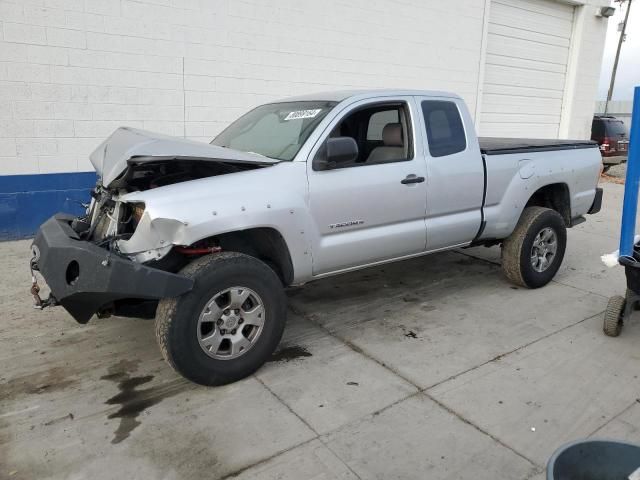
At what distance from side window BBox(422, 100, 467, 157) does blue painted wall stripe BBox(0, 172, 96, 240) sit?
15.3 feet

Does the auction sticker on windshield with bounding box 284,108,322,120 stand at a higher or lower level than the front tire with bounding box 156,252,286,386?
higher

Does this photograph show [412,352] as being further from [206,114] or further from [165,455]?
[206,114]

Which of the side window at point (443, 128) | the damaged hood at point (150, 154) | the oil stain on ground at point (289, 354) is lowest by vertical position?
the oil stain on ground at point (289, 354)

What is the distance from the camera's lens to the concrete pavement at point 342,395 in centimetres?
283

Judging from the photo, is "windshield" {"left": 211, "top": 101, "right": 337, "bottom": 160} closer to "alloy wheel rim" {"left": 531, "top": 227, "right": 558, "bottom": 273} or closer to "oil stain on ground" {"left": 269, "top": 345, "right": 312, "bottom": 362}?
"oil stain on ground" {"left": 269, "top": 345, "right": 312, "bottom": 362}

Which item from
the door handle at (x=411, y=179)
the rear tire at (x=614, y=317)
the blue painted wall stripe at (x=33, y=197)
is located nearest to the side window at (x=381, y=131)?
the door handle at (x=411, y=179)

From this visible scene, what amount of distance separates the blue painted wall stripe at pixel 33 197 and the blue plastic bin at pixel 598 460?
654 cm

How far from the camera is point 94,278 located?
3.09 metres

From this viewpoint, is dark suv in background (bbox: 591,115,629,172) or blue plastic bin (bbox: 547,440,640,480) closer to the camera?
blue plastic bin (bbox: 547,440,640,480)

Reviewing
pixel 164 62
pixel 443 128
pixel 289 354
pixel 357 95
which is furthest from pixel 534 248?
pixel 164 62

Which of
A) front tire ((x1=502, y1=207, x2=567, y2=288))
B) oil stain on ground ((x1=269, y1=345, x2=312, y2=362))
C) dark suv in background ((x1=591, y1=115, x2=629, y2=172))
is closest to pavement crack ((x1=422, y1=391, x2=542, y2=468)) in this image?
oil stain on ground ((x1=269, y1=345, x2=312, y2=362))

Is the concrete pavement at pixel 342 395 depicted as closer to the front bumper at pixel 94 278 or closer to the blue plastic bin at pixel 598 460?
the front bumper at pixel 94 278

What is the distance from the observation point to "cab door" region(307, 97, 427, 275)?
3.93 m

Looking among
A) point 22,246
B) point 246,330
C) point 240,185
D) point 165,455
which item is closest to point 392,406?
point 246,330
